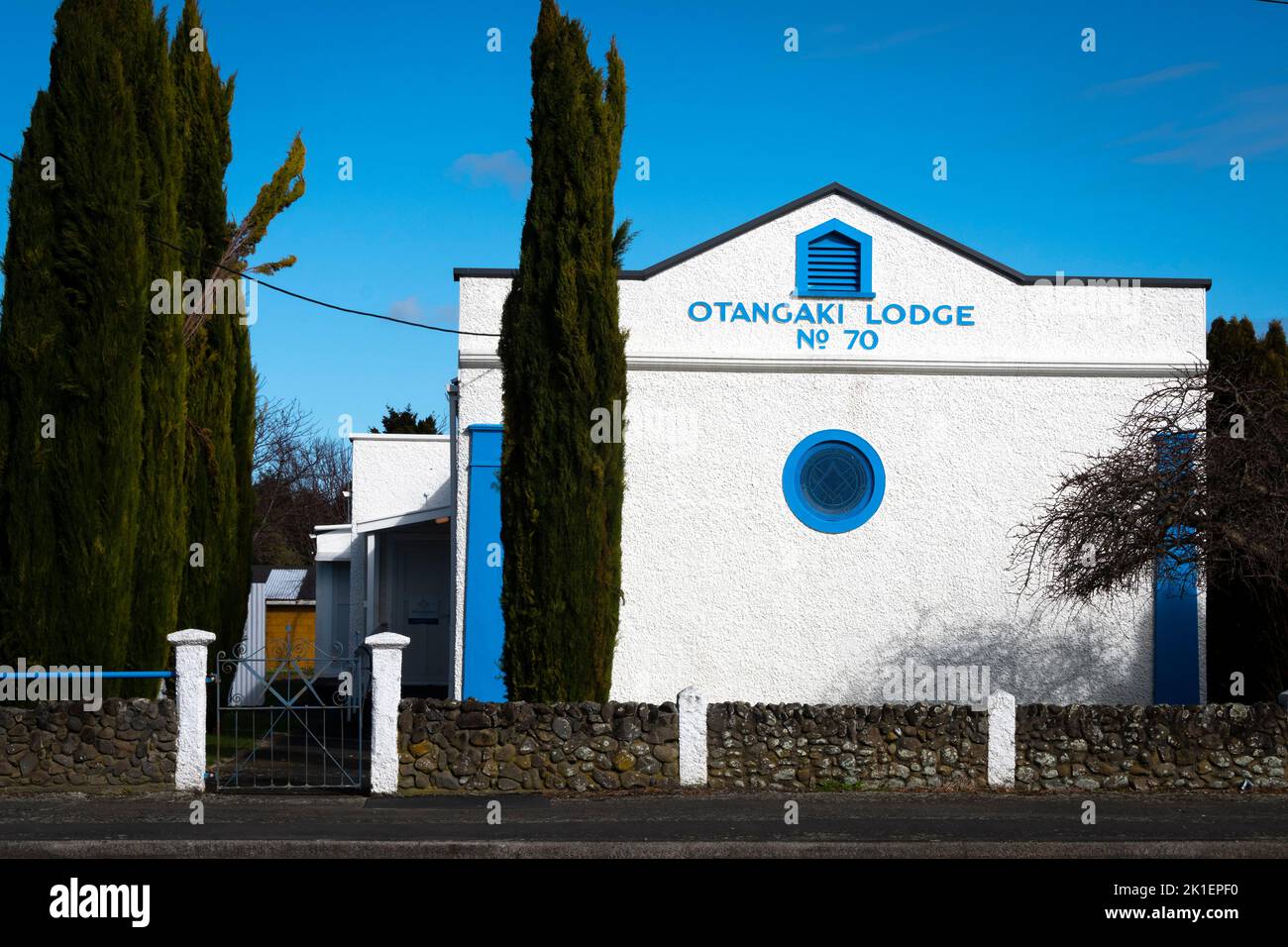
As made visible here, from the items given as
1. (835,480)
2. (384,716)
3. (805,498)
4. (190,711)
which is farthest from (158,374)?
(835,480)

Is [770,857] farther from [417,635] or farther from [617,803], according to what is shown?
[417,635]

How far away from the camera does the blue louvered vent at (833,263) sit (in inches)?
574

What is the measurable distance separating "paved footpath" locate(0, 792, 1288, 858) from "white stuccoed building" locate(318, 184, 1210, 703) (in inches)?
117

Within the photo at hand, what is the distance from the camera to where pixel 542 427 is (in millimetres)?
12227

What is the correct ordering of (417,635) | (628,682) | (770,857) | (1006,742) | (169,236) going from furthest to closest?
(417,635), (628,682), (169,236), (1006,742), (770,857)

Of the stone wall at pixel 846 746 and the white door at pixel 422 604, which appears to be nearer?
the stone wall at pixel 846 746

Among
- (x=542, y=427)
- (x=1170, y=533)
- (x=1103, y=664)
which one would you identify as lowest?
(x=1103, y=664)

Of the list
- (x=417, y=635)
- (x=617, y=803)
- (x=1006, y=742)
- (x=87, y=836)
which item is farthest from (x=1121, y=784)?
(x=417, y=635)

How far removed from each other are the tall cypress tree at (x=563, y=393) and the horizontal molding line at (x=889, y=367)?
1.71 metres

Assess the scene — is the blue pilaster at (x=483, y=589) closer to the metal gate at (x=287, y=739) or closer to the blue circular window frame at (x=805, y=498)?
the metal gate at (x=287, y=739)

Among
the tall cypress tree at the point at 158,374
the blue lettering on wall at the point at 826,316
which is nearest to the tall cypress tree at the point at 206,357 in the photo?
the tall cypress tree at the point at 158,374

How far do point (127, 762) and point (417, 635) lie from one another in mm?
9753

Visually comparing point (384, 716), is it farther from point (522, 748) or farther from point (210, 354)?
point (210, 354)

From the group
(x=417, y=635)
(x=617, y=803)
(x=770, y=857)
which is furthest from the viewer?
(x=417, y=635)
